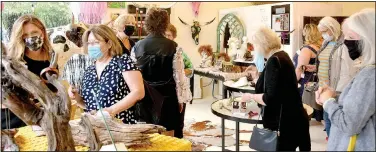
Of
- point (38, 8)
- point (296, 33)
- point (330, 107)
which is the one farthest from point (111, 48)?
point (296, 33)

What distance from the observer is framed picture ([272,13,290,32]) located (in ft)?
15.9

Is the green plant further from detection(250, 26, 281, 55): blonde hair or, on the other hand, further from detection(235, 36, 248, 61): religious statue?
detection(235, 36, 248, 61): religious statue

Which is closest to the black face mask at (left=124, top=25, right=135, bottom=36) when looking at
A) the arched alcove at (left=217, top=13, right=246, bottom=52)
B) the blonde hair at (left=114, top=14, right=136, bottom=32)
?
→ the blonde hair at (left=114, top=14, right=136, bottom=32)

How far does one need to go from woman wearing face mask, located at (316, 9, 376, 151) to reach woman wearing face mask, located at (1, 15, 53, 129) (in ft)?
4.02

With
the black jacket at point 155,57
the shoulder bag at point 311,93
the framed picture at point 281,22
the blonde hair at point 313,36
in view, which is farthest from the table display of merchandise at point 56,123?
the framed picture at point 281,22

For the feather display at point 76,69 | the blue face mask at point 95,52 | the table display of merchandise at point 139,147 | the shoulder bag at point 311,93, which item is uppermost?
the blue face mask at point 95,52

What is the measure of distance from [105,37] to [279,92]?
38.1 inches

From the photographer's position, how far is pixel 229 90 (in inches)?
152

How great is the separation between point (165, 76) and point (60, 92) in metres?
1.60

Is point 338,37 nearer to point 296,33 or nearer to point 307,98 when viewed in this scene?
point 307,98

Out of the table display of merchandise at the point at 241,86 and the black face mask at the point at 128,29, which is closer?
the black face mask at the point at 128,29

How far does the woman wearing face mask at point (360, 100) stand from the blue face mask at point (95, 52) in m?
1.01

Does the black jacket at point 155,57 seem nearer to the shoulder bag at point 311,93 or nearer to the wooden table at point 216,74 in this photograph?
the shoulder bag at point 311,93

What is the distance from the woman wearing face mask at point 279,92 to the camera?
6.94 feet
